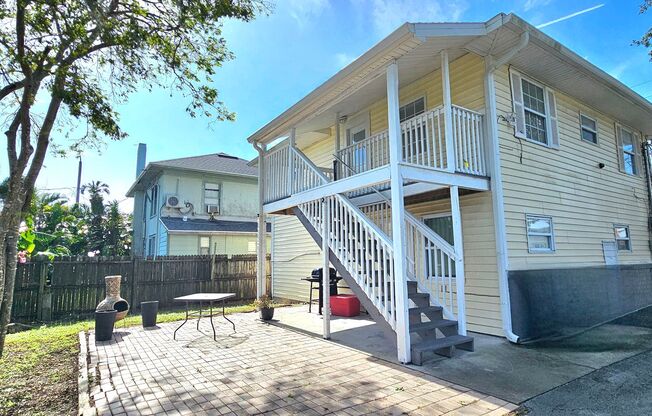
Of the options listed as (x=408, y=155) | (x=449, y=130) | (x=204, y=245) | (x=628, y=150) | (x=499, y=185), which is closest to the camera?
(x=449, y=130)

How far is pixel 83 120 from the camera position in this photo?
22.4 ft

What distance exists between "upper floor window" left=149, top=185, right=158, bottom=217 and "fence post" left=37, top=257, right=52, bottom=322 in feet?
30.4

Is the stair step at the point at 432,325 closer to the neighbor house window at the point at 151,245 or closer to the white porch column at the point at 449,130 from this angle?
the white porch column at the point at 449,130

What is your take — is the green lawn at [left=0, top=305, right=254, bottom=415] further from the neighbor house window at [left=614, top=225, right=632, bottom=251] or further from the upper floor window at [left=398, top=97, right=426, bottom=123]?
the neighbor house window at [left=614, top=225, right=632, bottom=251]

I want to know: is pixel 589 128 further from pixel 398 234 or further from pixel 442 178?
pixel 398 234

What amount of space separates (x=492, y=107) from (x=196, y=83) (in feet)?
18.8

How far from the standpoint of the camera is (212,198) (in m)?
18.3

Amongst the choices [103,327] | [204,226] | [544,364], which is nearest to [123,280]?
[103,327]

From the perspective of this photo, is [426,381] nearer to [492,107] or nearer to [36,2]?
[492,107]

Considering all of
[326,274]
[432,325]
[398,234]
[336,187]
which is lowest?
[432,325]

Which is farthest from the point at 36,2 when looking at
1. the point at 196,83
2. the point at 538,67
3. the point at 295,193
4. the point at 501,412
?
the point at 538,67

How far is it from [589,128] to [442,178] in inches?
228

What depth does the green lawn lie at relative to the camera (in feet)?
12.4

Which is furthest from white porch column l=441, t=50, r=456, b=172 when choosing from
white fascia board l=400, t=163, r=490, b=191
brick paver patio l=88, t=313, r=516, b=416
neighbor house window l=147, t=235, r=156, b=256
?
neighbor house window l=147, t=235, r=156, b=256
